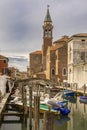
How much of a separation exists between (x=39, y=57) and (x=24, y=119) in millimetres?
55059

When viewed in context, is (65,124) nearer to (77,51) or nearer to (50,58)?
(77,51)

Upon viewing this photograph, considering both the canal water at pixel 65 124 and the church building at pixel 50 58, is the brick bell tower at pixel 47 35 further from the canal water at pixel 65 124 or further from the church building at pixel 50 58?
the canal water at pixel 65 124

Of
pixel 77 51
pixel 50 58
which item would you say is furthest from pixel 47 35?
pixel 77 51

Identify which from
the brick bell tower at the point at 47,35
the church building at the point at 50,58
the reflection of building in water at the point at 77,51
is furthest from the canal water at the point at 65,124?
the brick bell tower at the point at 47,35

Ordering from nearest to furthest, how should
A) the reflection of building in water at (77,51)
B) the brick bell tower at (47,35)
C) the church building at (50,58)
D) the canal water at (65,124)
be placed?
1. the canal water at (65,124)
2. the reflection of building in water at (77,51)
3. the church building at (50,58)
4. the brick bell tower at (47,35)

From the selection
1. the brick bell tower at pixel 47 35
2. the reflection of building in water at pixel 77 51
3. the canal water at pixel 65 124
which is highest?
the brick bell tower at pixel 47 35

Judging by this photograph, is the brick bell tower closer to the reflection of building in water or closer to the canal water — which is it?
the reflection of building in water

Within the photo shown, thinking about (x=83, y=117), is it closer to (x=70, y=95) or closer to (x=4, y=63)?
(x=70, y=95)

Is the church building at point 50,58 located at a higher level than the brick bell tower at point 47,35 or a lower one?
lower

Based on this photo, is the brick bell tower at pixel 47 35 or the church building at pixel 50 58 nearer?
the church building at pixel 50 58

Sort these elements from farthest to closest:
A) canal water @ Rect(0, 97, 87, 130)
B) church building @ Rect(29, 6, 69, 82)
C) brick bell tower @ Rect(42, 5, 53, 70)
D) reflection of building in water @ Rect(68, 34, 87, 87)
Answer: brick bell tower @ Rect(42, 5, 53, 70) → church building @ Rect(29, 6, 69, 82) → reflection of building in water @ Rect(68, 34, 87, 87) → canal water @ Rect(0, 97, 87, 130)

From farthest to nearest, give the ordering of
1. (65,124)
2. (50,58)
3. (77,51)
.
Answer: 1. (50,58)
2. (77,51)
3. (65,124)

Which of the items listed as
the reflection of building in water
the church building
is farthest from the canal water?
the church building

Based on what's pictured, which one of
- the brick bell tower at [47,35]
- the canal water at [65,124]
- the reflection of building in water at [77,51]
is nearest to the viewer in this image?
the canal water at [65,124]
